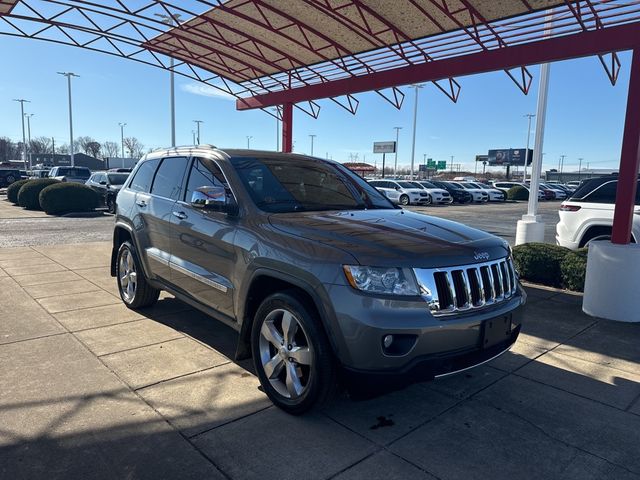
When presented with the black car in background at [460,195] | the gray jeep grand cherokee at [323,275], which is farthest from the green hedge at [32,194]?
the black car in background at [460,195]

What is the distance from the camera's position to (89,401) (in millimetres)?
3385

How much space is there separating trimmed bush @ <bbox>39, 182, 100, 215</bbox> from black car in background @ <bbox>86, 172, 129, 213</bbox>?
3.24 feet

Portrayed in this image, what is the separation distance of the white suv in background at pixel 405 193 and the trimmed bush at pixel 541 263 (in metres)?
22.0

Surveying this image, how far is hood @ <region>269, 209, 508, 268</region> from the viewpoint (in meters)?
2.92

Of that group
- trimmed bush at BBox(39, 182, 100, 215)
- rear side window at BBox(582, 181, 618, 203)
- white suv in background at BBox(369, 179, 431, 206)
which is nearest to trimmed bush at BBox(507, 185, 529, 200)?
white suv in background at BBox(369, 179, 431, 206)

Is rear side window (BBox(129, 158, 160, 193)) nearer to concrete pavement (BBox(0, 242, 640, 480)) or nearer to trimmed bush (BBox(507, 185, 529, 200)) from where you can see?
concrete pavement (BBox(0, 242, 640, 480))

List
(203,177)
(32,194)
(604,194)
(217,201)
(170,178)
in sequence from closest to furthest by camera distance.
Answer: (217,201), (203,177), (170,178), (604,194), (32,194)

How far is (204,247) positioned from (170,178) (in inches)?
47.8

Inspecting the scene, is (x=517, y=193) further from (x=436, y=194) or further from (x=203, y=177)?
(x=203, y=177)

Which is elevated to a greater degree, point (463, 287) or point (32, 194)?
point (463, 287)

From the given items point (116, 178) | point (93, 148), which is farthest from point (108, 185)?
point (93, 148)

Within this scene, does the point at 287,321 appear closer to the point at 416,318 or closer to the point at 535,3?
the point at 416,318

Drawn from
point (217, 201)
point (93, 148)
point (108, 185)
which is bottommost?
point (108, 185)

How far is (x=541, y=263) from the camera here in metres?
7.17
